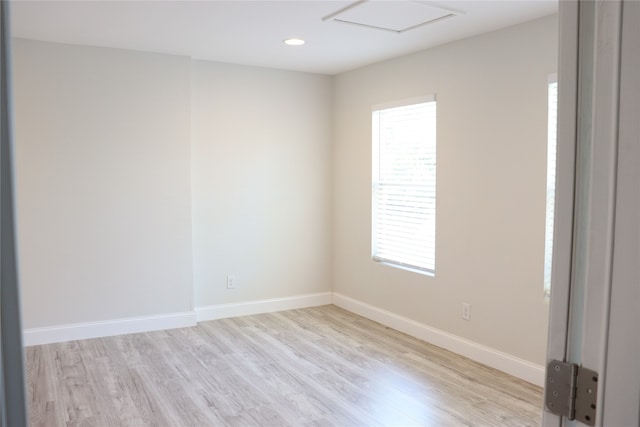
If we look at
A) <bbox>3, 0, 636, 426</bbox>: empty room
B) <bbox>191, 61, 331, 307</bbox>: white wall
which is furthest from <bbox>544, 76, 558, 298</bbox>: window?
<bbox>191, 61, 331, 307</bbox>: white wall

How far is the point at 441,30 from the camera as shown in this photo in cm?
386

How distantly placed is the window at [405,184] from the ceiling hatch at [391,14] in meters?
0.86

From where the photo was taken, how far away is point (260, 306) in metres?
5.44

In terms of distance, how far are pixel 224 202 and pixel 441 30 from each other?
2.52 m

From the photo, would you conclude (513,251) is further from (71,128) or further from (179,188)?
(71,128)

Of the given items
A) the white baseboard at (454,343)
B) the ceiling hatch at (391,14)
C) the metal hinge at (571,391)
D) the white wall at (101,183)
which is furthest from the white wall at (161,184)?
the metal hinge at (571,391)

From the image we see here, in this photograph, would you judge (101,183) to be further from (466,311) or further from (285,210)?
(466,311)

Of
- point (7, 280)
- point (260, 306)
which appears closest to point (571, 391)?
point (7, 280)

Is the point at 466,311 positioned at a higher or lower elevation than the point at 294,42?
lower

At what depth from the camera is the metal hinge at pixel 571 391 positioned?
2.80 ft

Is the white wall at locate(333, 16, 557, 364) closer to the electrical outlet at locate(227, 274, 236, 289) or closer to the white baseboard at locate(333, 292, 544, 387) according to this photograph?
the white baseboard at locate(333, 292, 544, 387)

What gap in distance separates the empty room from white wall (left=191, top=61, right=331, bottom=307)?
20 millimetres

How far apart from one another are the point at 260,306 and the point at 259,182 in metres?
1.23

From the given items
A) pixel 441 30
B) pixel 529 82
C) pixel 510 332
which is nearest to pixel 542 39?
pixel 529 82
